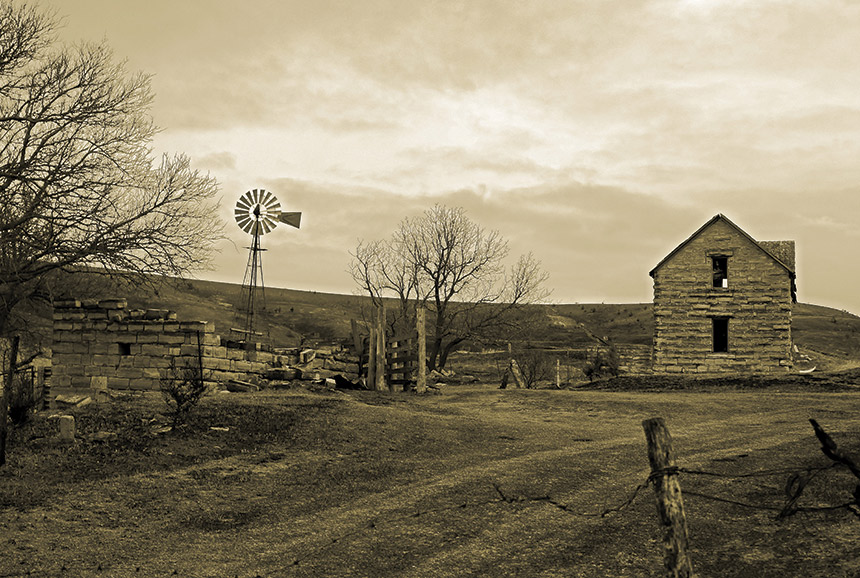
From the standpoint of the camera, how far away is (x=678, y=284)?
31141 millimetres

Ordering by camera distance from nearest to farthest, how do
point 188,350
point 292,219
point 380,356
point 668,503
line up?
point 668,503, point 188,350, point 380,356, point 292,219

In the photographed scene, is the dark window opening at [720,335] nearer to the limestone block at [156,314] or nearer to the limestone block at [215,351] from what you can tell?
the limestone block at [215,351]

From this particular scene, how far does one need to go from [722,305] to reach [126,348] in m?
21.6

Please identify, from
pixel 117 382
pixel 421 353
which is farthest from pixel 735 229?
pixel 117 382

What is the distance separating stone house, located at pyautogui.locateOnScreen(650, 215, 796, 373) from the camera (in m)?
30.0

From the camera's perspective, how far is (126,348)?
20.0 m

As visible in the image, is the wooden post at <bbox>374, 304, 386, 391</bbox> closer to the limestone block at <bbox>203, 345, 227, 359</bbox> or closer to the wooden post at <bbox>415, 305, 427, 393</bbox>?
the wooden post at <bbox>415, 305, 427, 393</bbox>

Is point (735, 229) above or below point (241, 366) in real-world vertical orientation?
above

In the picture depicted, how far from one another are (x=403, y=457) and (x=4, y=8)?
18.9 metres

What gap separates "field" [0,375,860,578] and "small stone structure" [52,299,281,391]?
7.17 feet

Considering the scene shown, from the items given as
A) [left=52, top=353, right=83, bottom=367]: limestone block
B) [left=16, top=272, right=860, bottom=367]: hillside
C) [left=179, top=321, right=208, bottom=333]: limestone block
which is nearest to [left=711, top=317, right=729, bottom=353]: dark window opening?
[left=16, top=272, right=860, bottom=367]: hillside

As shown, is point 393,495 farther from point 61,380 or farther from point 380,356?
point 61,380

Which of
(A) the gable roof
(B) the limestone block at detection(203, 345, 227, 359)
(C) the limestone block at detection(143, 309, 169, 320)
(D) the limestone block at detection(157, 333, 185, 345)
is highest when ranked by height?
(A) the gable roof

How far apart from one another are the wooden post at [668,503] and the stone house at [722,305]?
25666mm
